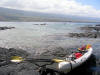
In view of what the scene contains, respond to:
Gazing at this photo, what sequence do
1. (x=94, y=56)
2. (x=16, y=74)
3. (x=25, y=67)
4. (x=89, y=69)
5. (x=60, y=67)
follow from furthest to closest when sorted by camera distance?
(x=94, y=56) < (x=89, y=69) < (x=25, y=67) < (x=60, y=67) < (x=16, y=74)

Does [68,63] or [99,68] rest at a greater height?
[68,63]

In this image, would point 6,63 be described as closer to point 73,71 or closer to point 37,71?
point 37,71

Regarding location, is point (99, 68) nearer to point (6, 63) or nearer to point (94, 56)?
point (94, 56)

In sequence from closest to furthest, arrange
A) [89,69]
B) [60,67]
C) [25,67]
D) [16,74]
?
[16,74], [60,67], [25,67], [89,69]

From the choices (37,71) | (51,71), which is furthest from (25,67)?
(51,71)

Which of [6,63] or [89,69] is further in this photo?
[89,69]

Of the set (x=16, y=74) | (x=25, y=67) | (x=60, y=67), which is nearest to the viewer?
(x=16, y=74)

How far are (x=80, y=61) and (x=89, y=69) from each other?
1.10 meters

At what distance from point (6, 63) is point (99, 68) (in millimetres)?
8544

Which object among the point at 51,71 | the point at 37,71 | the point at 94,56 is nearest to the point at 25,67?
the point at 37,71

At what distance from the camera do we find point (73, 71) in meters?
12.9

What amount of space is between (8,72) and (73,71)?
5.53 metres

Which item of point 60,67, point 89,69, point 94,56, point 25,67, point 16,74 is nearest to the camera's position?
point 16,74

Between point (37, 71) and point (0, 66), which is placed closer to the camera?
point (37, 71)
